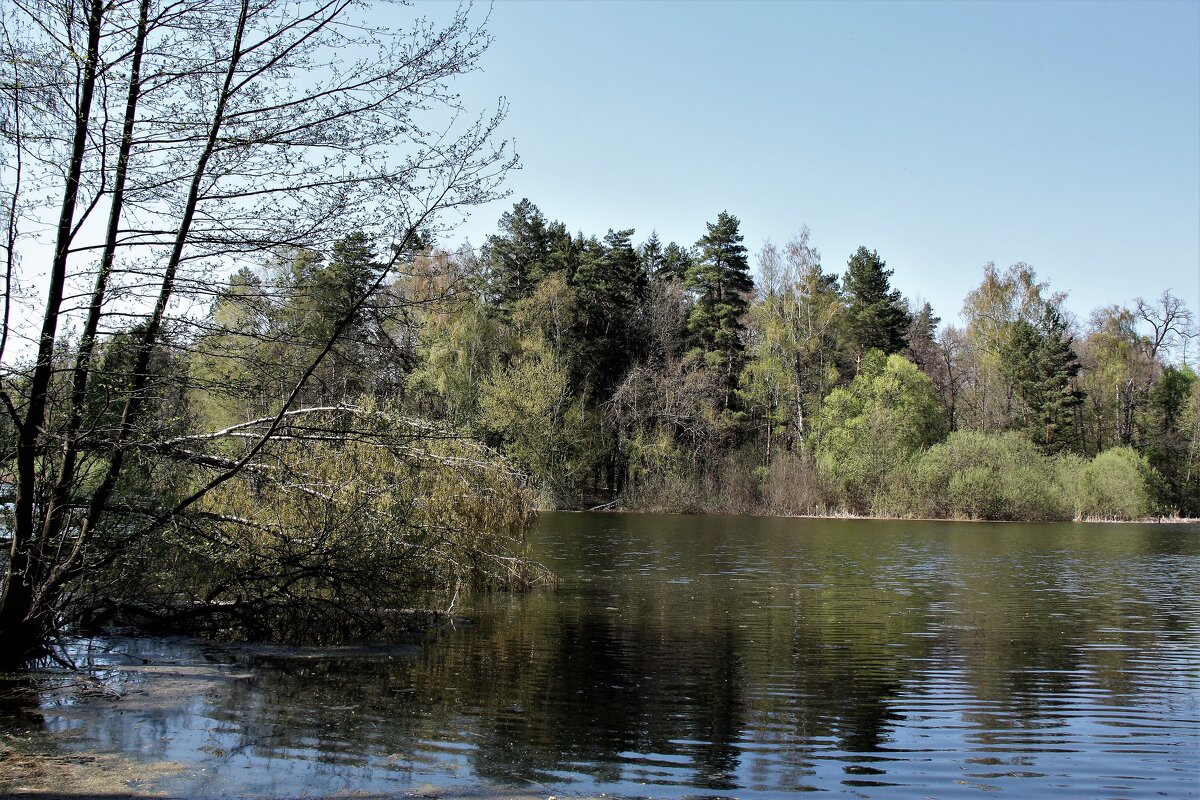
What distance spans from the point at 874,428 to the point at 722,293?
14.7 meters

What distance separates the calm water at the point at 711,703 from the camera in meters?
6.80

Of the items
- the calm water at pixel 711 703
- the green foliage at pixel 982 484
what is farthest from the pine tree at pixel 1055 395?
the calm water at pixel 711 703

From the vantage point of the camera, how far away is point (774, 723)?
28.2ft

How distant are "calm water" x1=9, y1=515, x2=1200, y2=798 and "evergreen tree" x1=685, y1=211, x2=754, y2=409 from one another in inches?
1704

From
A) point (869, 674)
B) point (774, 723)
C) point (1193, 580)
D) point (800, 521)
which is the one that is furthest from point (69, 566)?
point (800, 521)

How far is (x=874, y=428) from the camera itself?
182ft

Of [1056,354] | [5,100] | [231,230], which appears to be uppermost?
[1056,354]

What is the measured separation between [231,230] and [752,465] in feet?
172

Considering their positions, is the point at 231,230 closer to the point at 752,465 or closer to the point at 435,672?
the point at 435,672

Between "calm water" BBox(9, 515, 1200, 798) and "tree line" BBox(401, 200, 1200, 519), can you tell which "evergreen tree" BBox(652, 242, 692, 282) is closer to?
"tree line" BBox(401, 200, 1200, 519)

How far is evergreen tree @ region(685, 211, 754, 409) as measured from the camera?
6150cm

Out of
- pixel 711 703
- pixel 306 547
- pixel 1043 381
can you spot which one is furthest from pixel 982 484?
pixel 306 547

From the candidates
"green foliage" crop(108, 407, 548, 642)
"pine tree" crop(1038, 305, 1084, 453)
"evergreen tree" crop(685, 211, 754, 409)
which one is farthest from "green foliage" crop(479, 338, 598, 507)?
"green foliage" crop(108, 407, 548, 642)

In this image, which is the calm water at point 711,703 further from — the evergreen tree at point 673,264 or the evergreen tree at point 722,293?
the evergreen tree at point 673,264
